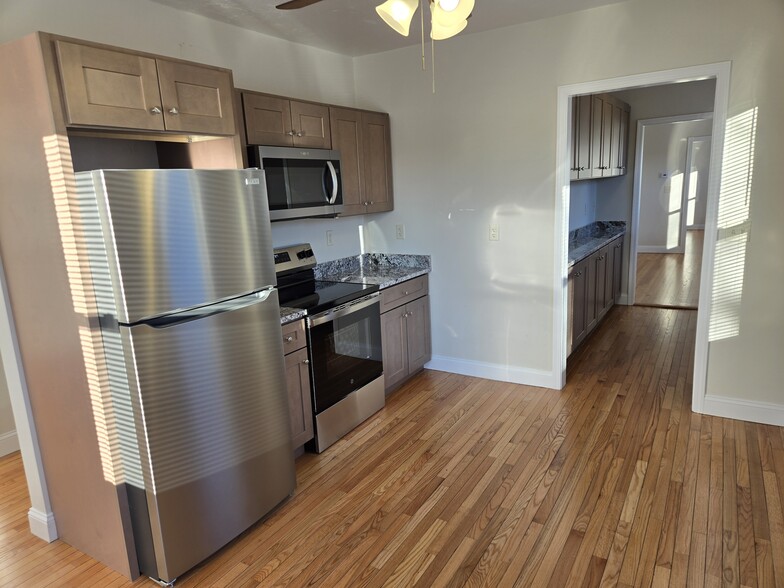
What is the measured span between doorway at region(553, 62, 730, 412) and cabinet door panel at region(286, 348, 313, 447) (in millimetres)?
1919

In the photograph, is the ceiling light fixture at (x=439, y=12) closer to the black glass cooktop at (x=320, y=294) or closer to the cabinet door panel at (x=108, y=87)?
the cabinet door panel at (x=108, y=87)

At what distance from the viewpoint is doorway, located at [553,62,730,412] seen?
302 cm

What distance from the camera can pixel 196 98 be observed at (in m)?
2.31

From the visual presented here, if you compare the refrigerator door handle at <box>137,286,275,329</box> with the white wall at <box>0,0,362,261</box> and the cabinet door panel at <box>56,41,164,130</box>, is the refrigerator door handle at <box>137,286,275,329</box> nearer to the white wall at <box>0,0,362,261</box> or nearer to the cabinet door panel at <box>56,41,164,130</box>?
the cabinet door panel at <box>56,41,164,130</box>

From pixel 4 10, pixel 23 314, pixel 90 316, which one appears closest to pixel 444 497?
pixel 90 316

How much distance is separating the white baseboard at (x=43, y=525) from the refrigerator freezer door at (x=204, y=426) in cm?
61

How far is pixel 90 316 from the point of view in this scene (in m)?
1.95

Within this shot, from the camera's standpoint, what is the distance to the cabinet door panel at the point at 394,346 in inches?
147


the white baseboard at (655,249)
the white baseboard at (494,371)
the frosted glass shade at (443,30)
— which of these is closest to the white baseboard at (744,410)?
the white baseboard at (494,371)

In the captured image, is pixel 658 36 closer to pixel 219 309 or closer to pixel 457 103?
pixel 457 103

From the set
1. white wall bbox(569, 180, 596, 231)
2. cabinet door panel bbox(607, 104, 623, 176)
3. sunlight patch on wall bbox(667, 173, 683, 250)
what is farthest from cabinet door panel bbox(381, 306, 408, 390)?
sunlight patch on wall bbox(667, 173, 683, 250)

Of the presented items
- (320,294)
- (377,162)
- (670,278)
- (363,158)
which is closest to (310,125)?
(363,158)

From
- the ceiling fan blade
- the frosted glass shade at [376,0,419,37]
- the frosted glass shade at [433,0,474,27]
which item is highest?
the ceiling fan blade

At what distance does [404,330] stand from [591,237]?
9.41 feet
